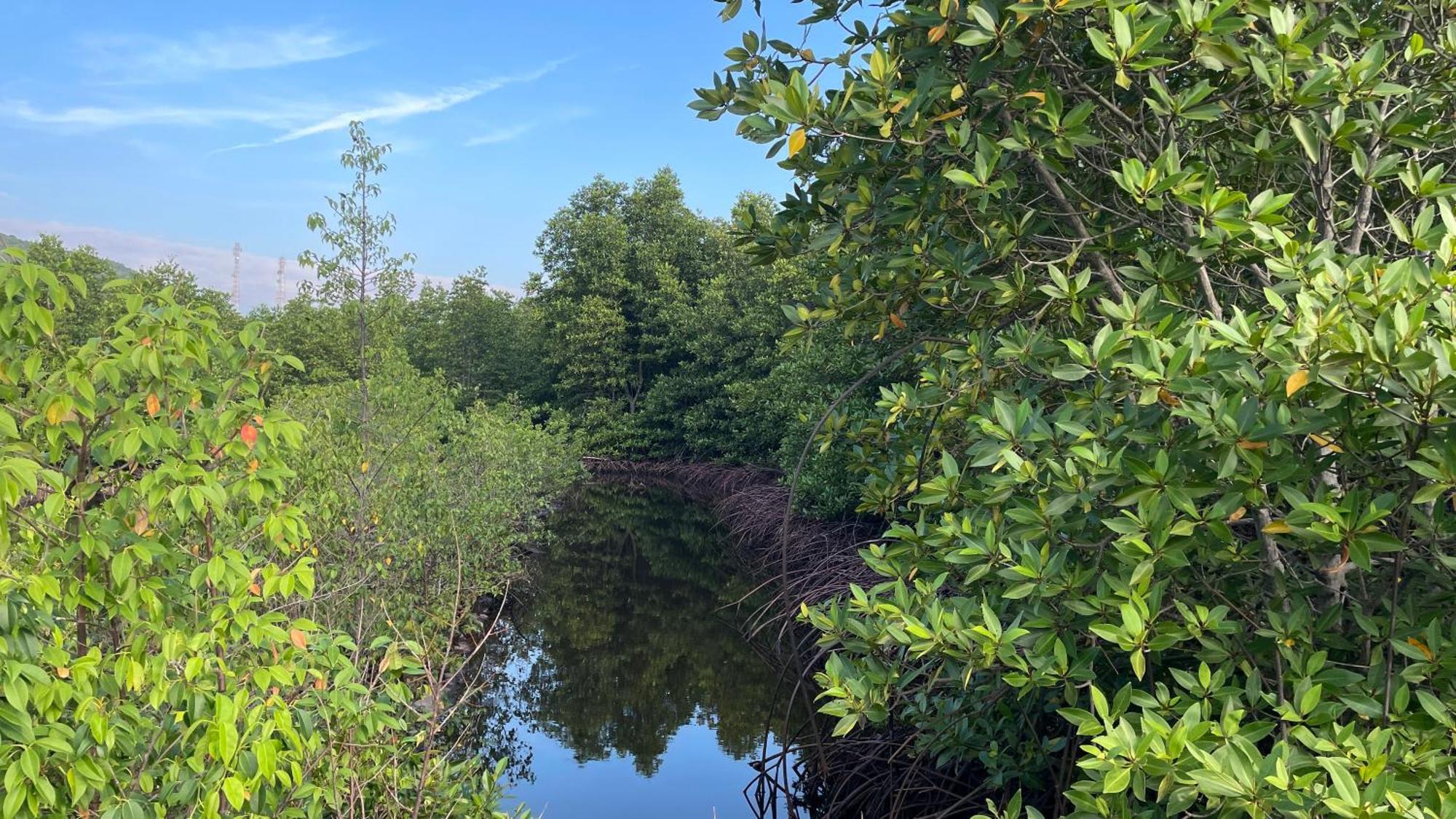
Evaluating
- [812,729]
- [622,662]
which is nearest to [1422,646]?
[812,729]

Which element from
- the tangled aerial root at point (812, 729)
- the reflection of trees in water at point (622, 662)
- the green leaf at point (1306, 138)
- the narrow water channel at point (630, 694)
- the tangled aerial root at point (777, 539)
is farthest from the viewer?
the tangled aerial root at point (777, 539)

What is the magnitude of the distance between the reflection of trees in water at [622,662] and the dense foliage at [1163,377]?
3712 mm

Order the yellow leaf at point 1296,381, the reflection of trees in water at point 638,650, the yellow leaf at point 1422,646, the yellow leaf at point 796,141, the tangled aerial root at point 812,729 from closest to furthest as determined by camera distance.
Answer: the yellow leaf at point 1296,381 < the yellow leaf at point 1422,646 < the yellow leaf at point 796,141 < the tangled aerial root at point 812,729 < the reflection of trees in water at point 638,650

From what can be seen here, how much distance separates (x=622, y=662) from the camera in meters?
9.74

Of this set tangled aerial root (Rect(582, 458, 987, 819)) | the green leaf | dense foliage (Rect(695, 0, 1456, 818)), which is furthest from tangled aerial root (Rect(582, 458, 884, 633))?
the green leaf

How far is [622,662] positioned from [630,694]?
0.89m

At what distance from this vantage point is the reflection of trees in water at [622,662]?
7.91 metres

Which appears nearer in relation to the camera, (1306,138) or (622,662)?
(1306,138)

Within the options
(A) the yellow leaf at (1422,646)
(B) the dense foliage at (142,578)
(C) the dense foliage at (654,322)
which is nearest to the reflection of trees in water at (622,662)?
(B) the dense foliage at (142,578)

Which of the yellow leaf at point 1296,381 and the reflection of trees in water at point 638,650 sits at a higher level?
the yellow leaf at point 1296,381

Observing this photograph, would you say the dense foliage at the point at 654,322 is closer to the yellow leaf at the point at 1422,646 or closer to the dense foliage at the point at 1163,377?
the dense foliage at the point at 1163,377

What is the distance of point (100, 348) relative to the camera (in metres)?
2.92

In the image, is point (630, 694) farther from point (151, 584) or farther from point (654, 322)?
point (654, 322)

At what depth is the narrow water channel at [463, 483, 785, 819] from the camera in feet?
22.9
